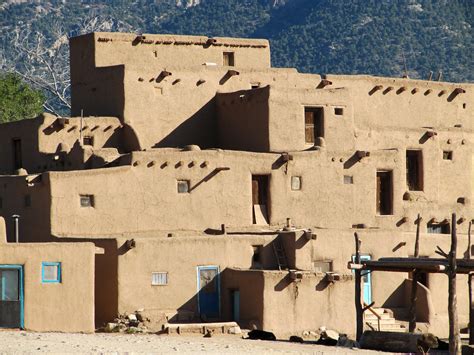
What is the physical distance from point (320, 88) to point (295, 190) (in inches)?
185

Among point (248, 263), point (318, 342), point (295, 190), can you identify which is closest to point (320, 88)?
Answer: point (295, 190)

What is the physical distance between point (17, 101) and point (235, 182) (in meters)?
23.4

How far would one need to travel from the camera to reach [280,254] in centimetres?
4062

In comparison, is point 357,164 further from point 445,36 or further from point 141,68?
point 445,36

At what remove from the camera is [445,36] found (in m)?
91.6

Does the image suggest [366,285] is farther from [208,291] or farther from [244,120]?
[244,120]

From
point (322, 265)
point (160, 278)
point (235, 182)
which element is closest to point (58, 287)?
point (160, 278)

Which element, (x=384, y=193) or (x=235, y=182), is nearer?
(x=235, y=182)

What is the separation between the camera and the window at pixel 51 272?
117ft

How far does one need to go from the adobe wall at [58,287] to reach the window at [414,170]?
1368 cm

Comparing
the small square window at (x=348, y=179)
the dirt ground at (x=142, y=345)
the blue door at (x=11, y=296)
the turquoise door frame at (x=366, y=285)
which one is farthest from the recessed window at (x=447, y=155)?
the blue door at (x=11, y=296)

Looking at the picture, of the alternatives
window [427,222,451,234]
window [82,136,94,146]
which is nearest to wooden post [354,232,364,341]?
window [427,222,451,234]

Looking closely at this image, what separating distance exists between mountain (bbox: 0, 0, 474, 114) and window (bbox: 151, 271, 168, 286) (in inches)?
1957

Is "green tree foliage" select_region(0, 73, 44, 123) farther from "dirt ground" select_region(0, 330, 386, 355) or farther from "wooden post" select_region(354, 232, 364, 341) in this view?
"dirt ground" select_region(0, 330, 386, 355)
